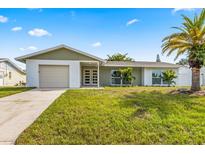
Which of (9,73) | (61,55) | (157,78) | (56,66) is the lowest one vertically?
(157,78)

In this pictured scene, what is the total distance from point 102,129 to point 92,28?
1093 cm

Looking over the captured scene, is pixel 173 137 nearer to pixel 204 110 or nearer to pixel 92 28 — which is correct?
pixel 204 110

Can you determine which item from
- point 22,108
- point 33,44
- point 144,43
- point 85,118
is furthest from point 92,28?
point 85,118

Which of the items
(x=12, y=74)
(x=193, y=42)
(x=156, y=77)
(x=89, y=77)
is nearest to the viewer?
(x=193, y=42)

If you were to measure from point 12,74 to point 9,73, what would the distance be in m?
1.22

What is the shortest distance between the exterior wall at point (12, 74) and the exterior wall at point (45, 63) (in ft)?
36.9

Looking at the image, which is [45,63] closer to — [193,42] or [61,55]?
[61,55]

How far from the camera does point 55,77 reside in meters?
18.1

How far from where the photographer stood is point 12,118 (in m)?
6.54

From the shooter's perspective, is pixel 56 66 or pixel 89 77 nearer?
pixel 56 66

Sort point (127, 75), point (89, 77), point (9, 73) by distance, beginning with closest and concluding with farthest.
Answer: point (127, 75), point (89, 77), point (9, 73)

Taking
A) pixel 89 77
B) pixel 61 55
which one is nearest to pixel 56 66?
pixel 61 55

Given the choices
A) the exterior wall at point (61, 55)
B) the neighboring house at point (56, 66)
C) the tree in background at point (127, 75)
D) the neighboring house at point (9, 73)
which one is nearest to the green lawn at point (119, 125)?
the neighboring house at point (56, 66)

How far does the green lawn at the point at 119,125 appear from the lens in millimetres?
5051
